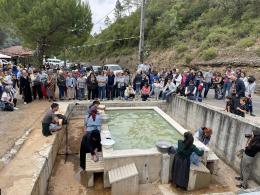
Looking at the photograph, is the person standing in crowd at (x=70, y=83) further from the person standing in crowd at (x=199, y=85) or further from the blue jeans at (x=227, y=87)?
the blue jeans at (x=227, y=87)

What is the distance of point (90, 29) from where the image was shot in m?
24.5

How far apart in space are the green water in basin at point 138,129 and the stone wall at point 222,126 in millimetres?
1500

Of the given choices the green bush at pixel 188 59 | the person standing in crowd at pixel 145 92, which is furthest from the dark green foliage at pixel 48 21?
the person standing in crowd at pixel 145 92

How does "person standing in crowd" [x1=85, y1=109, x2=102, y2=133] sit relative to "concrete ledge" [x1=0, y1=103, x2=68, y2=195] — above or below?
above

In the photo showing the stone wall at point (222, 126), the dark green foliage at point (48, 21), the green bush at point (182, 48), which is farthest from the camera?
the green bush at point (182, 48)

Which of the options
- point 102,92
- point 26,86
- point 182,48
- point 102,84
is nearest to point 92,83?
point 102,84

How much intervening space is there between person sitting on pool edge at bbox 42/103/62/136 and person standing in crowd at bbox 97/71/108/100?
207 inches

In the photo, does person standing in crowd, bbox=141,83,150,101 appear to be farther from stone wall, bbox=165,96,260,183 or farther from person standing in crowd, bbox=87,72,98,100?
person standing in crowd, bbox=87,72,98,100

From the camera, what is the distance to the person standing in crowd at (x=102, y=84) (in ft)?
44.1

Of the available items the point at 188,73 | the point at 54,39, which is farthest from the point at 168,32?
the point at 188,73

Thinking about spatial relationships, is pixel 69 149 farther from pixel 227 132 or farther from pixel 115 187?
pixel 227 132

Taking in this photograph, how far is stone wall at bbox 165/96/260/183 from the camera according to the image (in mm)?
8240

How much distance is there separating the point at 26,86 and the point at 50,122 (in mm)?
5439

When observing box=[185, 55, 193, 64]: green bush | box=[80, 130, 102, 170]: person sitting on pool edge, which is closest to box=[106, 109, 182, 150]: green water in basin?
box=[80, 130, 102, 170]: person sitting on pool edge
